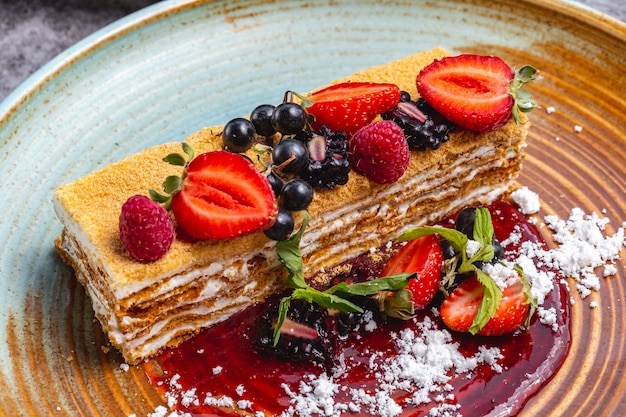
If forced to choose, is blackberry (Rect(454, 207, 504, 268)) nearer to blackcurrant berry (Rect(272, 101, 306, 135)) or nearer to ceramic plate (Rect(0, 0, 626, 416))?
ceramic plate (Rect(0, 0, 626, 416))

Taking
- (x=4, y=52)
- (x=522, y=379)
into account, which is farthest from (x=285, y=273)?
(x=4, y=52)

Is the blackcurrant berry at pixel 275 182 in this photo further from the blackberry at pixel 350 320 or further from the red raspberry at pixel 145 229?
the blackberry at pixel 350 320

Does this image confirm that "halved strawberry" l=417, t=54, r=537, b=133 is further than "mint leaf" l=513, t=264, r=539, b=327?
Yes

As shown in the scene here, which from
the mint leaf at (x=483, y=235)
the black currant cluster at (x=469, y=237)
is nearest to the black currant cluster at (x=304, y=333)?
the black currant cluster at (x=469, y=237)

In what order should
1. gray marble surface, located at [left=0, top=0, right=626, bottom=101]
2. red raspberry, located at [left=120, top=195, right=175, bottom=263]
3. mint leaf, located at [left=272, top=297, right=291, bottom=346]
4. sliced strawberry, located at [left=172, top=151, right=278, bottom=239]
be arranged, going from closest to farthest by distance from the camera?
red raspberry, located at [left=120, top=195, right=175, bottom=263] < sliced strawberry, located at [left=172, top=151, right=278, bottom=239] < mint leaf, located at [left=272, top=297, right=291, bottom=346] < gray marble surface, located at [left=0, top=0, right=626, bottom=101]

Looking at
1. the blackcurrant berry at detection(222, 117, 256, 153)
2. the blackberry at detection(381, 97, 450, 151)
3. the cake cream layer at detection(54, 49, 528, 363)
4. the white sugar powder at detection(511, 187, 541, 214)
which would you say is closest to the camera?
the cake cream layer at detection(54, 49, 528, 363)

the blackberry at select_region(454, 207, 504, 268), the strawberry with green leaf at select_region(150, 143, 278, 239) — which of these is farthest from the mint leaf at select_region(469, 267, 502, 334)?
the strawberry with green leaf at select_region(150, 143, 278, 239)

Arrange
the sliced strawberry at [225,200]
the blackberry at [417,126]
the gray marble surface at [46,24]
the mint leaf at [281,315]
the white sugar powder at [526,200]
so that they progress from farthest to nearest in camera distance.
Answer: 1. the gray marble surface at [46,24]
2. the white sugar powder at [526,200]
3. the blackberry at [417,126]
4. the mint leaf at [281,315]
5. the sliced strawberry at [225,200]
